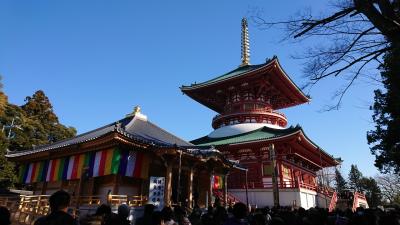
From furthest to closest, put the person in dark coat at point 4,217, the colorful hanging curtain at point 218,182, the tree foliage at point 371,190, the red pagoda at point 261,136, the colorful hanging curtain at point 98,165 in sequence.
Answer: the tree foliage at point 371,190 < the red pagoda at point 261,136 < the colorful hanging curtain at point 218,182 < the colorful hanging curtain at point 98,165 < the person in dark coat at point 4,217

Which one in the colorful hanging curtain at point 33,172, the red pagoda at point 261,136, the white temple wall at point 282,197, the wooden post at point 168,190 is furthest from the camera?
the red pagoda at point 261,136

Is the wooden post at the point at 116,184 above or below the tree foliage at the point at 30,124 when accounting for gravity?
below

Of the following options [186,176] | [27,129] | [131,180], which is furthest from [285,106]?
[27,129]

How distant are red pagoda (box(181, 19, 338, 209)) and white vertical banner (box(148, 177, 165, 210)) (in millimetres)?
7915

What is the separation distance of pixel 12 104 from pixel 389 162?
5243 cm

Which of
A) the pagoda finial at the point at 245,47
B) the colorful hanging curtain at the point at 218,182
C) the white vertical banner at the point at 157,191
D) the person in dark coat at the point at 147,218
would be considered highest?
the pagoda finial at the point at 245,47

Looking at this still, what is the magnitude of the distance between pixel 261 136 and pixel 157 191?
44.3ft

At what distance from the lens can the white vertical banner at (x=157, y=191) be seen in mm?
14258

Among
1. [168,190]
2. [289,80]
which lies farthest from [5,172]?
[289,80]

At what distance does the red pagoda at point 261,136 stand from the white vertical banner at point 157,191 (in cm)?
791

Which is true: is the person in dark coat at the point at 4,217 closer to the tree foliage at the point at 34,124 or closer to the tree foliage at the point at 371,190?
the tree foliage at the point at 34,124

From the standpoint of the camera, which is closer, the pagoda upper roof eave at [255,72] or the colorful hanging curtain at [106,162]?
the colorful hanging curtain at [106,162]

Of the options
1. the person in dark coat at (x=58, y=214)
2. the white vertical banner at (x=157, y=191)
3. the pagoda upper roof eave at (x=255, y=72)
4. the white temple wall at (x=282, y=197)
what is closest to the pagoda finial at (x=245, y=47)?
the pagoda upper roof eave at (x=255, y=72)

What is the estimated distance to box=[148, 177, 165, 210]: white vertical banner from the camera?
14.3 meters
